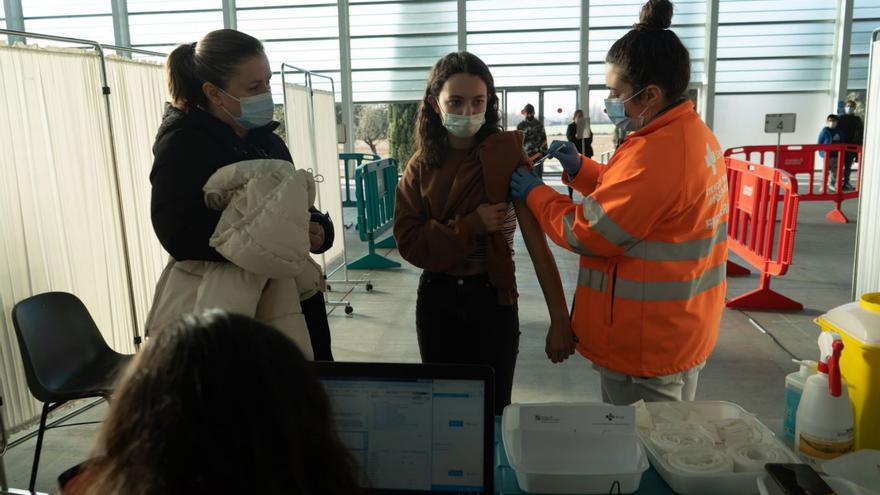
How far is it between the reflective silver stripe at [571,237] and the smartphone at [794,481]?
0.70 metres

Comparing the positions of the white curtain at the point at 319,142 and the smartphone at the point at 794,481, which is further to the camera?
the white curtain at the point at 319,142

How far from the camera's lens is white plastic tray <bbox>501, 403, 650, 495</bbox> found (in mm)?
1110

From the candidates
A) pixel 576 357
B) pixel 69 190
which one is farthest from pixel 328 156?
pixel 576 357

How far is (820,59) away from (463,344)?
13190 millimetres

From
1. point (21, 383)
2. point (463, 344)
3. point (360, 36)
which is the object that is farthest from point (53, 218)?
point (360, 36)

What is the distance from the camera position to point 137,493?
21.2 inches

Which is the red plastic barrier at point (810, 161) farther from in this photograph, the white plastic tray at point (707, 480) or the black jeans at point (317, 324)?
the white plastic tray at point (707, 480)

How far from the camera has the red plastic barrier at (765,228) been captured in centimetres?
450

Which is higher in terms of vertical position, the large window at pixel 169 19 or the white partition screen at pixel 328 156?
the large window at pixel 169 19

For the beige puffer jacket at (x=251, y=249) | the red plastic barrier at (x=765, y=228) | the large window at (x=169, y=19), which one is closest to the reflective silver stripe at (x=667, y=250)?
the beige puffer jacket at (x=251, y=249)

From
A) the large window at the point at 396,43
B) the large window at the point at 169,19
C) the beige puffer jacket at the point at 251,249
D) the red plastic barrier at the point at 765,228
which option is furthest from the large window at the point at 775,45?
the beige puffer jacket at the point at 251,249

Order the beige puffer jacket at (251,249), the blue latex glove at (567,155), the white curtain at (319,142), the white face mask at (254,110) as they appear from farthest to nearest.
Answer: the white curtain at (319,142)
the blue latex glove at (567,155)
the white face mask at (254,110)
the beige puffer jacket at (251,249)

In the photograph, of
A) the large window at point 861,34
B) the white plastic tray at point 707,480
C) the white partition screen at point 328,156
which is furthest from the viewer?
the large window at point 861,34

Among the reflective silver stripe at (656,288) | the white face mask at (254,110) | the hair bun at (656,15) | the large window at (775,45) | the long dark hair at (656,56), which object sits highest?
the large window at (775,45)
